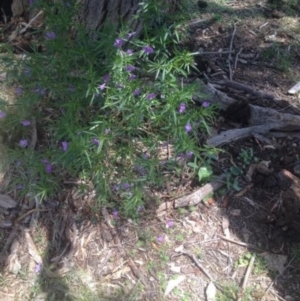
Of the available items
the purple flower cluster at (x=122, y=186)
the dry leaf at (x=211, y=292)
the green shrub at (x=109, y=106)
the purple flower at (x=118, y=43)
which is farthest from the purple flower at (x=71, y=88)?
the dry leaf at (x=211, y=292)

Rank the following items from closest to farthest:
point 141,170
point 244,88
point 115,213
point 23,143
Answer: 1. point 141,170
2. point 115,213
3. point 23,143
4. point 244,88

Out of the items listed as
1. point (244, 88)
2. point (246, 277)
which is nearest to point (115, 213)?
point (246, 277)

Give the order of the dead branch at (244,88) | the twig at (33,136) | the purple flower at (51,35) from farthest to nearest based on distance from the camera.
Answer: the dead branch at (244,88) → the twig at (33,136) → the purple flower at (51,35)

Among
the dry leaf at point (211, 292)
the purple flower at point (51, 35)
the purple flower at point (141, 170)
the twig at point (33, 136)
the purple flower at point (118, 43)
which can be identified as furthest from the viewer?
the twig at point (33, 136)

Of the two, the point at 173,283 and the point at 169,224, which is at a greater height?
the point at 169,224

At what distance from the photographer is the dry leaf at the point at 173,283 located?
305 centimetres

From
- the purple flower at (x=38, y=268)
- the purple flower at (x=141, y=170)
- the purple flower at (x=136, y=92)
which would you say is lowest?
the purple flower at (x=38, y=268)

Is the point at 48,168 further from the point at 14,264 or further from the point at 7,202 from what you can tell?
the point at 14,264

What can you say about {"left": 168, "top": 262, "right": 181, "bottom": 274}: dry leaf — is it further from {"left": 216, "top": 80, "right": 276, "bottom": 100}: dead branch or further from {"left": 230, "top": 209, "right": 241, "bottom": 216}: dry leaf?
{"left": 216, "top": 80, "right": 276, "bottom": 100}: dead branch

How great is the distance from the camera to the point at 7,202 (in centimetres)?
341

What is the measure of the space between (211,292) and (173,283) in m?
0.23

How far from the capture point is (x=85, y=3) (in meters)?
3.49

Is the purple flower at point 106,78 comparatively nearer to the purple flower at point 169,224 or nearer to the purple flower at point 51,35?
the purple flower at point 51,35

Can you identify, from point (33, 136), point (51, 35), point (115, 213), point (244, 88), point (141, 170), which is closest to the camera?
point (51, 35)
